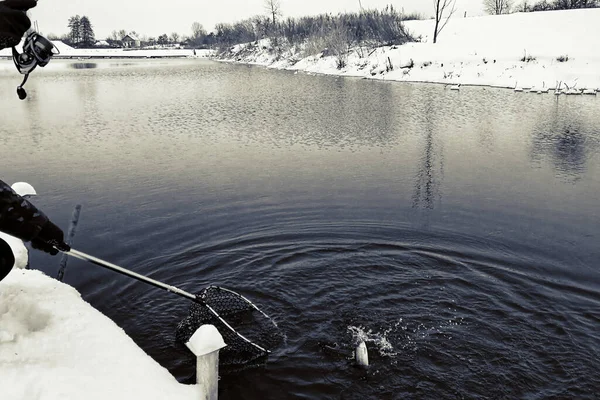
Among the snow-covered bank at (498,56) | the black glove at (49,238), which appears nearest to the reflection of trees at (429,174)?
the black glove at (49,238)

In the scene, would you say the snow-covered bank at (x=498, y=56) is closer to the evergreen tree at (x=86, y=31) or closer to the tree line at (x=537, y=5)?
the tree line at (x=537, y=5)

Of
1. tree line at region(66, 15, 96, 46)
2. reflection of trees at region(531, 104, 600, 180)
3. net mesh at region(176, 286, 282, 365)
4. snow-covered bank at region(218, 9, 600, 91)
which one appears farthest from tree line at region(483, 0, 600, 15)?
tree line at region(66, 15, 96, 46)

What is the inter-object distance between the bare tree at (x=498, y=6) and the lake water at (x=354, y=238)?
284 feet

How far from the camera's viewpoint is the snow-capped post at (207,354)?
13.9ft

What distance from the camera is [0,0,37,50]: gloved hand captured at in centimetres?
383

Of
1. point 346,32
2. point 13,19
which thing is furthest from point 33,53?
point 346,32

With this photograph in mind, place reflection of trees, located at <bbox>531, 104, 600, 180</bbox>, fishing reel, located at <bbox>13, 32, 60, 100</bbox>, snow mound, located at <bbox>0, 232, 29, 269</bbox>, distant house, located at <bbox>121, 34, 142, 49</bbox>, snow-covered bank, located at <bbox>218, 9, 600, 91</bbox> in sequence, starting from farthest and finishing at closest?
distant house, located at <bbox>121, 34, 142, 49</bbox> < snow-covered bank, located at <bbox>218, 9, 600, 91</bbox> < reflection of trees, located at <bbox>531, 104, 600, 180</bbox> < snow mound, located at <bbox>0, 232, 29, 269</bbox> < fishing reel, located at <bbox>13, 32, 60, 100</bbox>

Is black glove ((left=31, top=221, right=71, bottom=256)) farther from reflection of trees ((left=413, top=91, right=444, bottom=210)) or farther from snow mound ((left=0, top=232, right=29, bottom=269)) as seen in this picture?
reflection of trees ((left=413, top=91, right=444, bottom=210))

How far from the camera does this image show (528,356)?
20.9ft

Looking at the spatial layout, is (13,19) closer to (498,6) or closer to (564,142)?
(564,142)

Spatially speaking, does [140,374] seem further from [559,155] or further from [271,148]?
[559,155]

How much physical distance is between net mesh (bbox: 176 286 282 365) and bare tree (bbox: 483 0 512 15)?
4088 inches

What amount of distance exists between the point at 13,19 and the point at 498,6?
11013 centimetres

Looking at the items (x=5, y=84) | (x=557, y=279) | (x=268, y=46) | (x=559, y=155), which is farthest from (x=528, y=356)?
(x=268, y=46)
